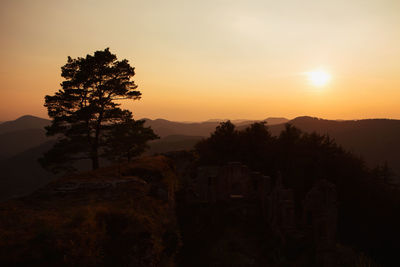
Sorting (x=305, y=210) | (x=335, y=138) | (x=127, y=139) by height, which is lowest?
(x=305, y=210)

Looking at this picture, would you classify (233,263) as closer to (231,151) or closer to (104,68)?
(104,68)

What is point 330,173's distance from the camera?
31375mm

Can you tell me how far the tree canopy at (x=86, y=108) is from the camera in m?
18.3

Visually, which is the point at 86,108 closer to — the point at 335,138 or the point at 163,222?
the point at 163,222

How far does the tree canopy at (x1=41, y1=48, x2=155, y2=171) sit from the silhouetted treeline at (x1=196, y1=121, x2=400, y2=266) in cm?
2002

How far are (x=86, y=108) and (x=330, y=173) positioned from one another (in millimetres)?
29313

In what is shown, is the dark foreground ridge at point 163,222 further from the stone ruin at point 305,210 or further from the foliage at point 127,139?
the foliage at point 127,139

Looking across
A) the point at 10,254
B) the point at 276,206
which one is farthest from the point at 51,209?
the point at 276,206

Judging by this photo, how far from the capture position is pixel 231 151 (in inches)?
1458

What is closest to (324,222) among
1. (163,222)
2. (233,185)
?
(233,185)

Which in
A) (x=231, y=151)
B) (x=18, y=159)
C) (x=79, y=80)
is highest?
(x=79, y=80)

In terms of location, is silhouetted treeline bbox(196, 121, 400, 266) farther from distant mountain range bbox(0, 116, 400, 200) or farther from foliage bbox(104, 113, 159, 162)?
distant mountain range bbox(0, 116, 400, 200)

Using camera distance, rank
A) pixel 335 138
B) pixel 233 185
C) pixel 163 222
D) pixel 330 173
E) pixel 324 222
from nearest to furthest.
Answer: pixel 163 222 → pixel 324 222 → pixel 233 185 → pixel 330 173 → pixel 335 138

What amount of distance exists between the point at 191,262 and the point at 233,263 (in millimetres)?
2753
